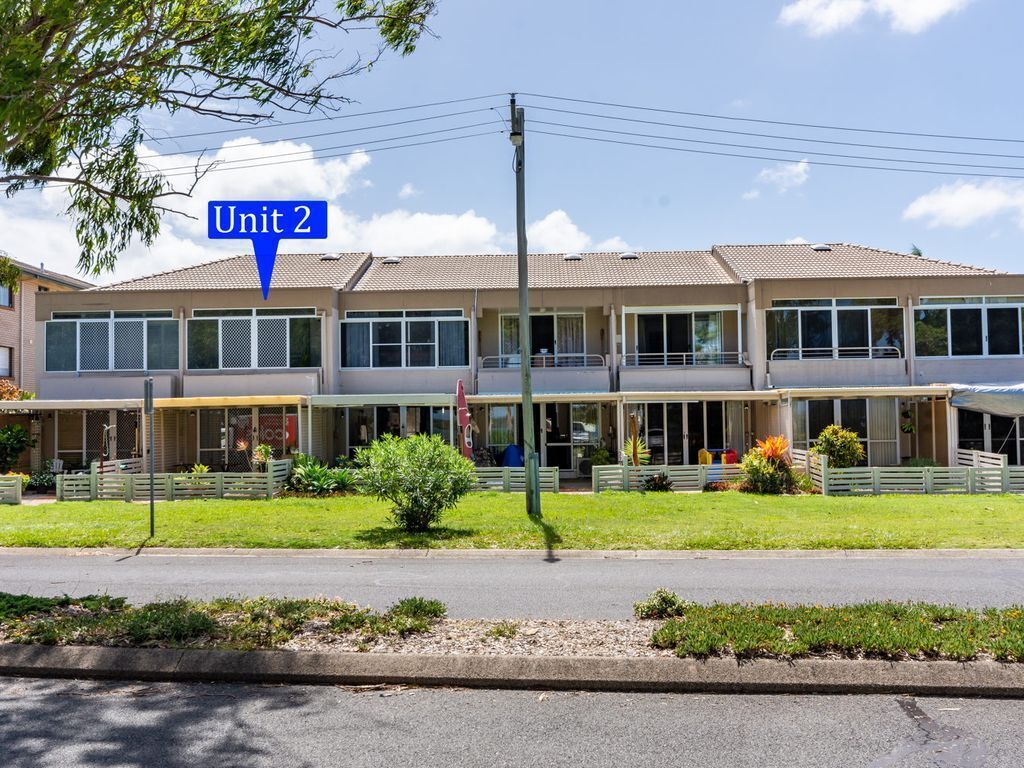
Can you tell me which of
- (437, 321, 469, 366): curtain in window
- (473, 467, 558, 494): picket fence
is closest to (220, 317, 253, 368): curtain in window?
(437, 321, 469, 366): curtain in window

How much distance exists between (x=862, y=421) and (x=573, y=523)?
43.5ft

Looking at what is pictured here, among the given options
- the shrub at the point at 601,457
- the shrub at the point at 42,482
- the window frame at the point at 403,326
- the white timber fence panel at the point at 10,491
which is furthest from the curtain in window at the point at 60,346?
the shrub at the point at 601,457

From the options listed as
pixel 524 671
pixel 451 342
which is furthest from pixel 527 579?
pixel 451 342

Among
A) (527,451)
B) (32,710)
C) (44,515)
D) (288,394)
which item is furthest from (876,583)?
(288,394)

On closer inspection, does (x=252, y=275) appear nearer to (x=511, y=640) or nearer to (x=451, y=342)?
(x=451, y=342)

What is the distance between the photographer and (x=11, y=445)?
24406mm

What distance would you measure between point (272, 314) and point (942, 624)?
2204 centimetres

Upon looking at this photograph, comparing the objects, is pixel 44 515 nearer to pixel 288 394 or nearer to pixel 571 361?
pixel 288 394

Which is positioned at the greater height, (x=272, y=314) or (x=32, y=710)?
(x=272, y=314)

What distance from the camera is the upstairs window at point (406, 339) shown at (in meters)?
26.2

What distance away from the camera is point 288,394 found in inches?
987

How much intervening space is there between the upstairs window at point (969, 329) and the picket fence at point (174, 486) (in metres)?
18.9

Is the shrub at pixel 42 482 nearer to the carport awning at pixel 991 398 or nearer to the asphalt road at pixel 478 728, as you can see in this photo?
the asphalt road at pixel 478 728

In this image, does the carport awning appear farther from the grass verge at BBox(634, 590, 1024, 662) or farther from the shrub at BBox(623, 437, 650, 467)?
the grass verge at BBox(634, 590, 1024, 662)
